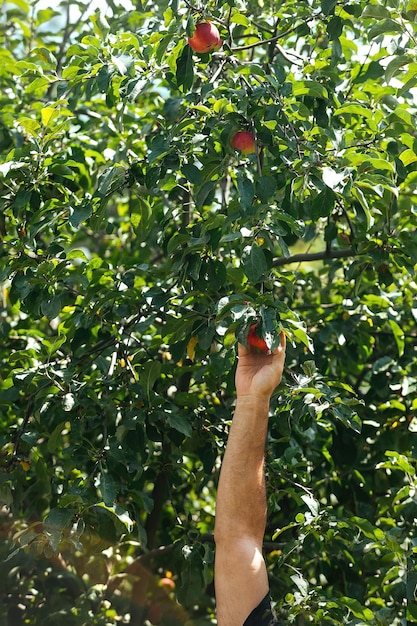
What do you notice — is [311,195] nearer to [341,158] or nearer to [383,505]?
[341,158]

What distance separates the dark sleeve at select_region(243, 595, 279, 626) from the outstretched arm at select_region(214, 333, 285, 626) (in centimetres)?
4

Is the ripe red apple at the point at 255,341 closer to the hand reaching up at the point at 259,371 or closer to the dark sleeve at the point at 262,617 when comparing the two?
the hand reaching up at the point at 259,371

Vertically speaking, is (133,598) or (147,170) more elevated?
(147,170)

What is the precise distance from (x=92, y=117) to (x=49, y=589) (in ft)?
5.97

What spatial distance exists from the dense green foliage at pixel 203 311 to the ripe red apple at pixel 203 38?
3 cm

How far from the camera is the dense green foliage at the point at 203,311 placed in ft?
7.61

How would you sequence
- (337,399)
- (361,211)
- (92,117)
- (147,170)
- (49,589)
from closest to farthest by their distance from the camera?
(337,399) < (147,170) < (361,211) < (49,589) < (92,117)

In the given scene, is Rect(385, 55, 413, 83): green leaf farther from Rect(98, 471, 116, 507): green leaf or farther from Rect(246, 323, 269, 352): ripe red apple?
Rect(98, 471, 116, 507): green leaf

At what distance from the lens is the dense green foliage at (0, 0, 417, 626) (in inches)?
91.4

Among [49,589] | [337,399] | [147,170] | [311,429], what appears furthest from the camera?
[49,589]

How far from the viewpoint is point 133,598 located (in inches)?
125

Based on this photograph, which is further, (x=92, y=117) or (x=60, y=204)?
(x=92, y=117)

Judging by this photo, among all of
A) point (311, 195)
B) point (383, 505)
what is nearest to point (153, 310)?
point (311, 195)

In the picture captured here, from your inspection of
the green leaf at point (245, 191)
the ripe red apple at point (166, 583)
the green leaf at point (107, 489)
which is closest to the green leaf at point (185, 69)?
the green leaf at point (245, 191)
